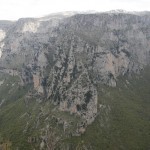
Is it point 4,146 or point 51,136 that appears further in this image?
point 4,146

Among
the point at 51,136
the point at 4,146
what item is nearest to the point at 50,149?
the point at 51,136

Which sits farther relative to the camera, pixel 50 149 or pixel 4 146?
pixel 4 146

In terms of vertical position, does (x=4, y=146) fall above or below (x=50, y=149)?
below

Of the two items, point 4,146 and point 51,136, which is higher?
point 51,136

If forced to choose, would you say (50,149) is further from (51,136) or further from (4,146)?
(4,146)
